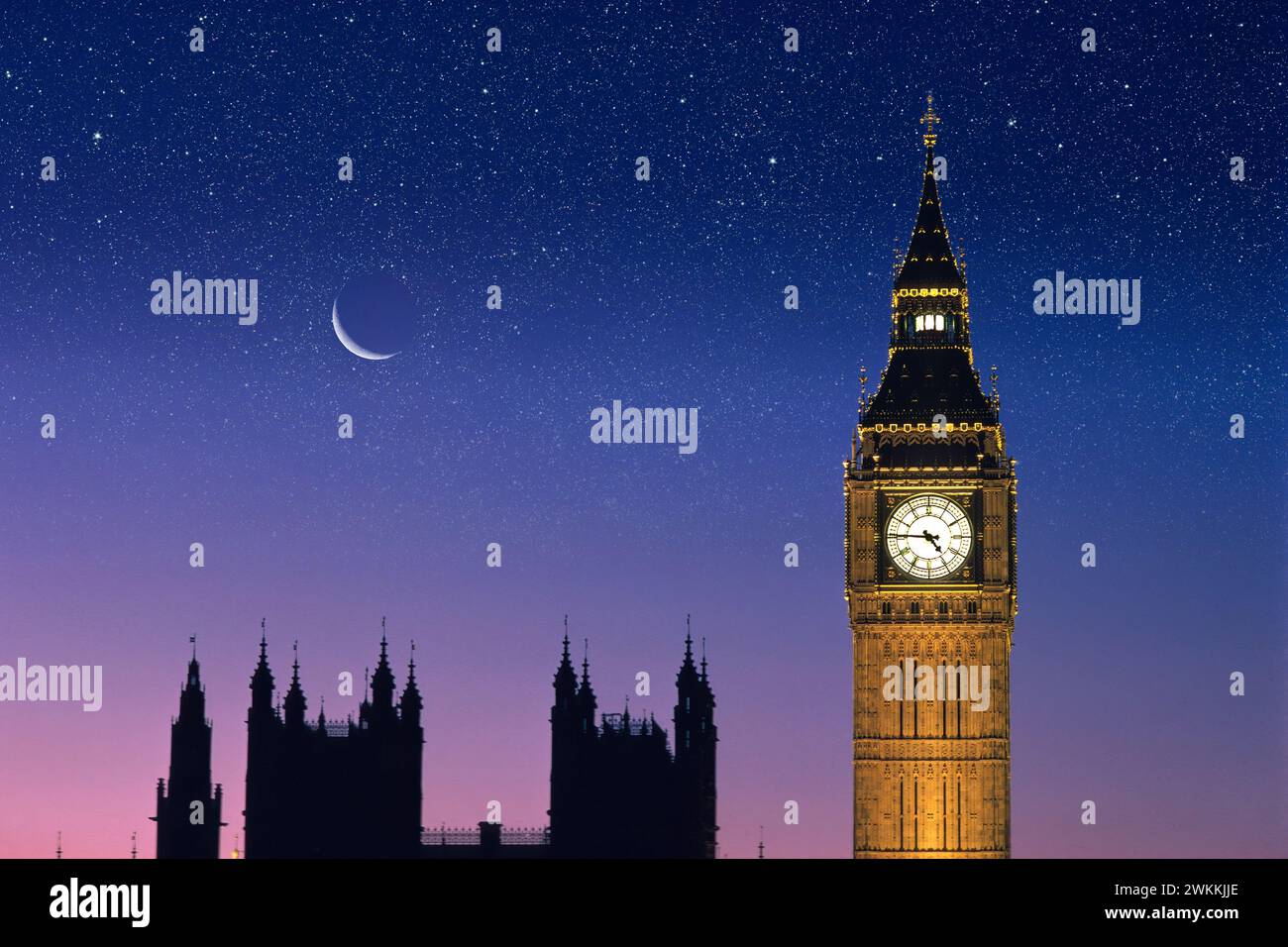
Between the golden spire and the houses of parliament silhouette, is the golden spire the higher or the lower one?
the higher one

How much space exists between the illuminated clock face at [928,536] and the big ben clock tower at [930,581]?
40 millimetres

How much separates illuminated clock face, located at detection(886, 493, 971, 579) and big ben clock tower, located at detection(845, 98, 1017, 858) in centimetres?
4

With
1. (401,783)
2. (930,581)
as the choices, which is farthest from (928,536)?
(401,783)

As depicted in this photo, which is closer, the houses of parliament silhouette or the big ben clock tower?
the houses of parliament silhouette

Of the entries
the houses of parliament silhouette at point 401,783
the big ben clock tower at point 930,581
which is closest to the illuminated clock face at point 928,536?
the big ben clock tower at point 930,581

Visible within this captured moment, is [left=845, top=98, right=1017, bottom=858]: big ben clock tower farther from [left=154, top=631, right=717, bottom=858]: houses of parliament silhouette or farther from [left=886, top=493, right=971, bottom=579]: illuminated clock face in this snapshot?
[left=154, top=631, right=717, bottom=858]: houses of parliament silhouette

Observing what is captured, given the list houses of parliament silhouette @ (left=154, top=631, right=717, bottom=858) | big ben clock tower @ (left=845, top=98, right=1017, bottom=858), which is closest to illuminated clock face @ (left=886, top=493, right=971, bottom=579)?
big ben clock tower @ (left=845, top=98, right=1017, bottom=858)

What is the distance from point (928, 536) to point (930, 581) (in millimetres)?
1819

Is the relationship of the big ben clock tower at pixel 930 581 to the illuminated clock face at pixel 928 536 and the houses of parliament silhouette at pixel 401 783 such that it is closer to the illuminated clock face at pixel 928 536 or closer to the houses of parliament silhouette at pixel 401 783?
the illuminated clock face at pixel 928 536

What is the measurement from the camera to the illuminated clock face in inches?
5010
